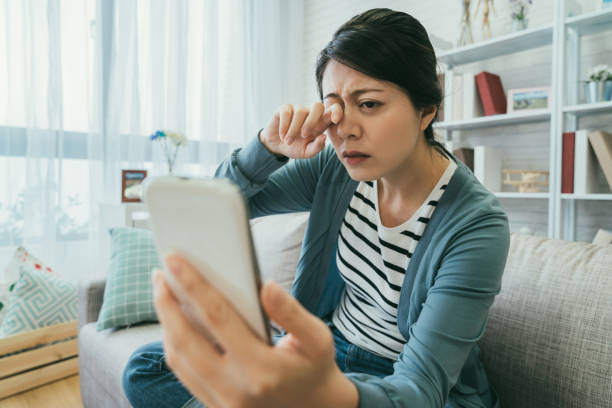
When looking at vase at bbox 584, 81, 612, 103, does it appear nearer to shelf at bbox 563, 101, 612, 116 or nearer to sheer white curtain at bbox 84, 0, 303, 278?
shelf at bbox 563, 101, 612, 116

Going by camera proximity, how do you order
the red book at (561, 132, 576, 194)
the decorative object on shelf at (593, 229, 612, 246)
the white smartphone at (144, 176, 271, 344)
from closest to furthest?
the white smartphone at (144, 176, 271, 344) < the decorative object on shelf at (593, 229, 612, 246) < the red book at (561, 132, 576, 194)

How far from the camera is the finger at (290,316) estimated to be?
31 cm

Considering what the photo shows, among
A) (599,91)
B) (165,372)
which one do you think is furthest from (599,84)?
(165,372)

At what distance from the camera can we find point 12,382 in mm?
1636

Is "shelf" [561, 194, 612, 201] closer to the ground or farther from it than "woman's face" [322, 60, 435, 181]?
closer to the ground

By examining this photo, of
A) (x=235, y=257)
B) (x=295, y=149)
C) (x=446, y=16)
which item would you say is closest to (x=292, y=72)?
(x=446, y=16)

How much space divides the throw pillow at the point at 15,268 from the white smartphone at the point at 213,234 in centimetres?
188

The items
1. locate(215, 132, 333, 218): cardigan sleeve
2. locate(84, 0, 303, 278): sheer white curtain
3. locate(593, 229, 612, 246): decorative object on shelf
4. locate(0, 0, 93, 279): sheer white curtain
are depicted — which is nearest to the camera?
locate(215, 132, 333, 218): cardigan sleeve

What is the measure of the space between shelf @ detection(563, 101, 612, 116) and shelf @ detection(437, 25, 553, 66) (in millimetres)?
418

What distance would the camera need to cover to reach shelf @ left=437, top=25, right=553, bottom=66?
209 centimetres

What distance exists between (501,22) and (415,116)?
205cm

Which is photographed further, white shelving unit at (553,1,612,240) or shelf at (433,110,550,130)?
shelf at (433,110,550,130)

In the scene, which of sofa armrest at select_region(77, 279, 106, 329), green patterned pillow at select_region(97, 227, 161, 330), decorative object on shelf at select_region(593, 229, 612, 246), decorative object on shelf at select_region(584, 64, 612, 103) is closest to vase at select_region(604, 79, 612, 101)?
decorative object on shelf at select_region(584, 64, 612, 103)

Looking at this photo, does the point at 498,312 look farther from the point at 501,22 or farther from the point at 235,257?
the point at 501,22
